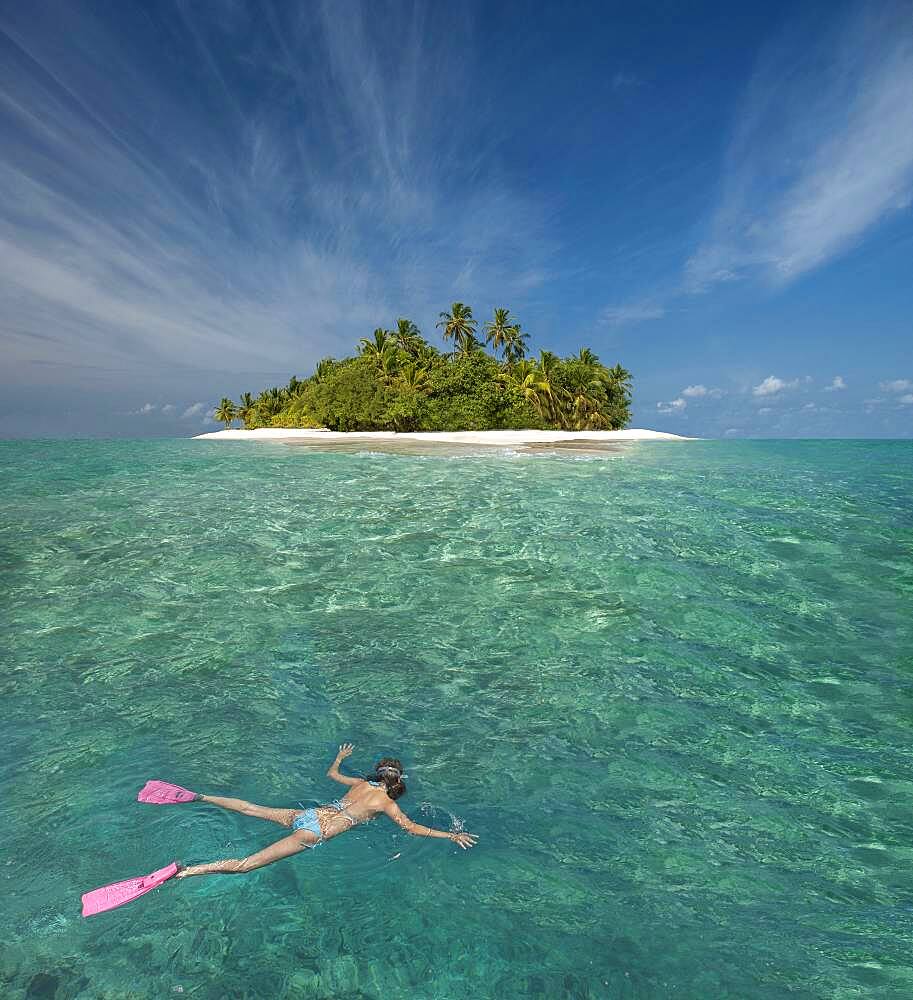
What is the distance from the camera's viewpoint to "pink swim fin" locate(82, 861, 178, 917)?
A: 3281 mm

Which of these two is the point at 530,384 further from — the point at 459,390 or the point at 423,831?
the point at 423,831

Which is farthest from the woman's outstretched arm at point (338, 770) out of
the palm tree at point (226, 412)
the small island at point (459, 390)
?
the palm tree at point (226, 412)

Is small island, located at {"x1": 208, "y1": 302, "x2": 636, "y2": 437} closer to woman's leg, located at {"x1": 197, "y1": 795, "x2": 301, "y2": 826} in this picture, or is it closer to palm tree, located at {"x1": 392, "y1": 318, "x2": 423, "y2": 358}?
palm tree, located at {"x1": 392, "y1": 318, "x2": 423, "y2": 358}

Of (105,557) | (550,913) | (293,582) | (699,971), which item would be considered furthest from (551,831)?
(105,557)

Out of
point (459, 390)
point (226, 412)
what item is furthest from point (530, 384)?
point (226, 412)

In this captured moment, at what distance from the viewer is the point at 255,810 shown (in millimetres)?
4055

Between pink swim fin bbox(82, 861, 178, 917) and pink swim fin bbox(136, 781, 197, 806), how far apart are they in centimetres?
65

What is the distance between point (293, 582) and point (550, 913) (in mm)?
6659

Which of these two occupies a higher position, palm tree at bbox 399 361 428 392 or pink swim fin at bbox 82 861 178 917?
palm tree at bbox 399 361 428 392

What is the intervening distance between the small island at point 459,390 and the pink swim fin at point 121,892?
45489mm

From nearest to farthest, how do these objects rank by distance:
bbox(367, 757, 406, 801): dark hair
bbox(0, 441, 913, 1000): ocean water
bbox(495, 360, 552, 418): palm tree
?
bbox(0, 441, 913, 1000): ocean water < bbox(367, 757, 406, 801): dark hair < bbox(495, 360, 552, 418): palm tree

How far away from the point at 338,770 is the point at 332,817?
60 cm

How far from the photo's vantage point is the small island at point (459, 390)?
49.0 meters

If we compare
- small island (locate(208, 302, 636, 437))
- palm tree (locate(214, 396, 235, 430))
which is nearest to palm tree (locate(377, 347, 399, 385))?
small island (locate(208, 302, 636, 437))
